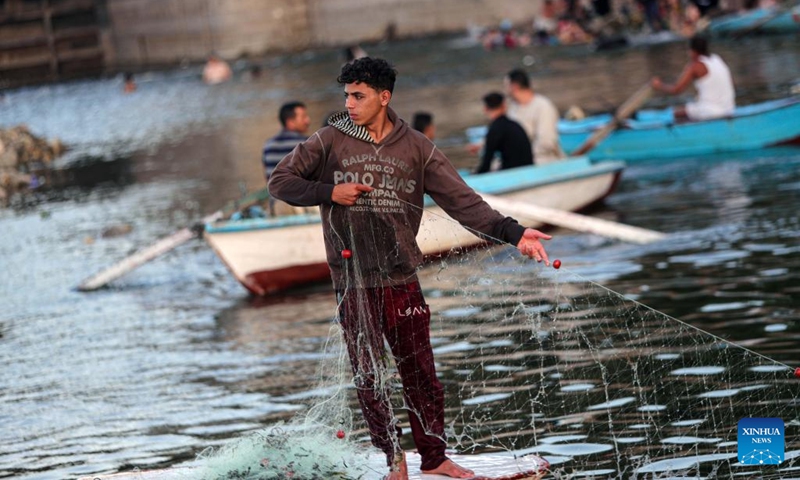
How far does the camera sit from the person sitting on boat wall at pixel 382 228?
5.87 m

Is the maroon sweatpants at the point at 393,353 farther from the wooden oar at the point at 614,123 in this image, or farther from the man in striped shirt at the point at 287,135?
the wooden oar at the point at 614,123

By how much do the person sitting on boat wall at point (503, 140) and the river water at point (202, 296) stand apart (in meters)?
0.92

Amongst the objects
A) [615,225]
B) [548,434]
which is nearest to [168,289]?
[615,225]

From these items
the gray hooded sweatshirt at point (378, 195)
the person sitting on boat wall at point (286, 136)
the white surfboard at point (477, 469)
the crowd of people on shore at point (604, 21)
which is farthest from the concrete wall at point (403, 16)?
the gray hooded sweatshirt at point (378, 195)

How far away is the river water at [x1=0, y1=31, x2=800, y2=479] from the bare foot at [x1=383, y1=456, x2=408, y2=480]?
200 centimetres

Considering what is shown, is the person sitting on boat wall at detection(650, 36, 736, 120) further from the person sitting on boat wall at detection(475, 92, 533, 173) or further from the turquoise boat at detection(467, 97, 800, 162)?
the person sitting on boat wall at detection(475, 92, 533, 173)

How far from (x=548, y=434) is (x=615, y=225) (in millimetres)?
5280

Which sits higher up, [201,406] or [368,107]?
[368,107]

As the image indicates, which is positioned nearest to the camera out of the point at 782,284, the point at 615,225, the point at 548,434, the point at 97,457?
the point at 548,434

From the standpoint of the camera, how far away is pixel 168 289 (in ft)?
42.9

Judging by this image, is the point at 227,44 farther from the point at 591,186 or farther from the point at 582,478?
the point at 582,478

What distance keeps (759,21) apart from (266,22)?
25411mm

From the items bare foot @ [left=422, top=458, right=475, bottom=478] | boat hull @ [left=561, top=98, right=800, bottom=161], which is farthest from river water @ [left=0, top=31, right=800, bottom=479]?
bare foot @ [left=422, top=458, right=475, bottom=478]

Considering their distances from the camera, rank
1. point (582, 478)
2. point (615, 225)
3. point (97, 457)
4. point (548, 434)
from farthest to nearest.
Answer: point (615, 225)
point (97, 457)
point (548, 434)
point (582, 478)
